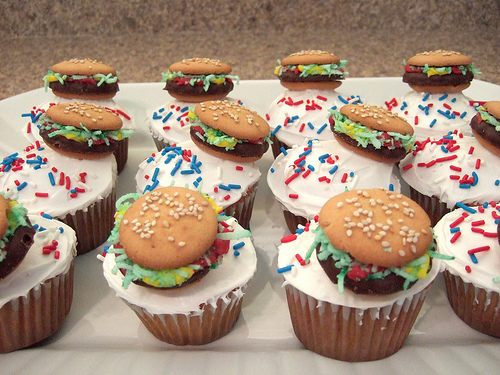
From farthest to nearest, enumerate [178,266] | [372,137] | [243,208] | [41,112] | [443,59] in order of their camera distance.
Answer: [41,112] < [443,59] < [243,208] < [372,137] < [178,266]

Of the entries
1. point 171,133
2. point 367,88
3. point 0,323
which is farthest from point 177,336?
point 367,88

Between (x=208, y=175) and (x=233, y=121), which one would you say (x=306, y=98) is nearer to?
(x=233, y=121)

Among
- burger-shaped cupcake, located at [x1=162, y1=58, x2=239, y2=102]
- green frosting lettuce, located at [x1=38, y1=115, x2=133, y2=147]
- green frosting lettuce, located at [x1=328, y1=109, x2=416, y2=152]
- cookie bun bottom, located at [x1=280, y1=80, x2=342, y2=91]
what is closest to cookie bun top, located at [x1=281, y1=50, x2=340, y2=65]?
cookie bun bottom, located at [x1=280, y1=80, x2=342, y2=91]

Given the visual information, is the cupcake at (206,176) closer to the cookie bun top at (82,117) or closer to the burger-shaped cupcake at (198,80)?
the cookie bun top at (82,117)

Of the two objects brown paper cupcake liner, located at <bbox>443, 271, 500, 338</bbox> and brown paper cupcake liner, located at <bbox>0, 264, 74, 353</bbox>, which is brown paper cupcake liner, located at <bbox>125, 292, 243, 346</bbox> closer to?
brown paper cupcake liner, located at <bbox>0, 264, 74, 353</bbox>

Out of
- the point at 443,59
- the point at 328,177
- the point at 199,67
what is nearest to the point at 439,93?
the point at 443,59

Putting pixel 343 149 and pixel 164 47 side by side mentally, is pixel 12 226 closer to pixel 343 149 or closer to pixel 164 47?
pixel 343 149
